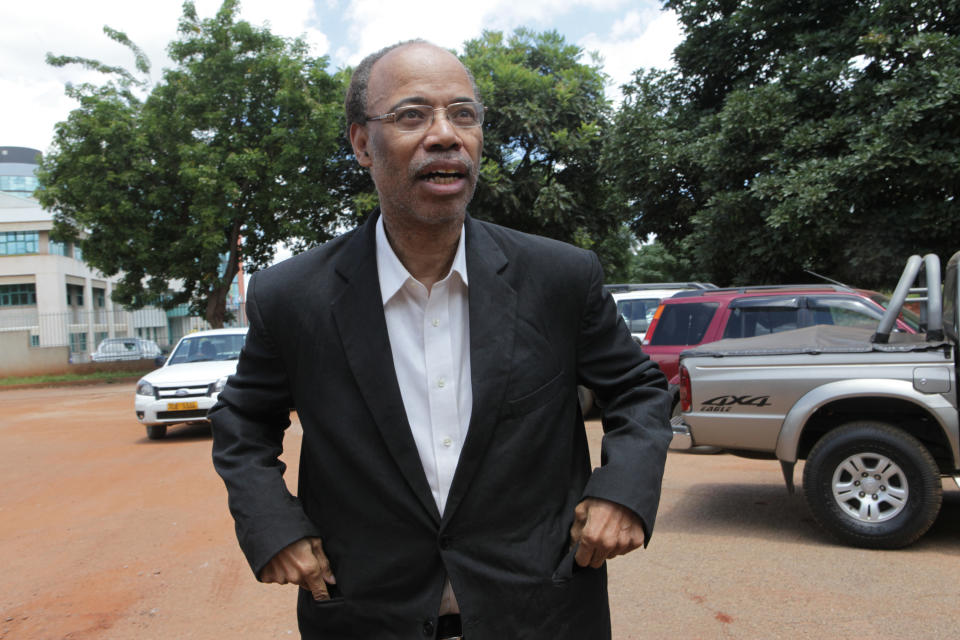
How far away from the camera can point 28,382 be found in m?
24.4

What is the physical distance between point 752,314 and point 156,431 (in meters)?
8.49

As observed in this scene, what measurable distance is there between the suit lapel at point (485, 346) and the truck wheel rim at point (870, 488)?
4387 mm

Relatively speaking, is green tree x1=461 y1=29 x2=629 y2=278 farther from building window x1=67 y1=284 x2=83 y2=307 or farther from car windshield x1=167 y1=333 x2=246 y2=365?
building window x1=67 y1=284 x2=83 y2=307

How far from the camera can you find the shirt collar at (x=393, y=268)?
176 cm

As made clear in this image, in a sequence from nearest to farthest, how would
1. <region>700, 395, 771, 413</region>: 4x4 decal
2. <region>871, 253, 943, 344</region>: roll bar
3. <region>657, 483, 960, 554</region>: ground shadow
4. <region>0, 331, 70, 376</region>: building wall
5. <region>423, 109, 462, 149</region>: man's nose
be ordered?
<region>423, 109, 462, 149</region>: man's nose < <region>871, 253, 943, 344</region>: roll bar < <region>657, 483, 960, 554</region>: ground shadow < <region>700, 395, 771, 413</region>: 4x4 decal < <region>0, 331, 70, 376</region>: building wall

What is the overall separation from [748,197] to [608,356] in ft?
43.8

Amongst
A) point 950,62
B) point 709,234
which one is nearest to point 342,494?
point 950,62

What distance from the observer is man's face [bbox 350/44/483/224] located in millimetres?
1753

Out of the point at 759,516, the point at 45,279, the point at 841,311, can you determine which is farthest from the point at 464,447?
the point at 45,279

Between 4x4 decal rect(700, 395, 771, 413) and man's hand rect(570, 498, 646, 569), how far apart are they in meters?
4.42

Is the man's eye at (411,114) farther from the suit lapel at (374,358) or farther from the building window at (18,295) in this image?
the building window at (18,295)

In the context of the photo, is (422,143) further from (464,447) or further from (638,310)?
(638,310)

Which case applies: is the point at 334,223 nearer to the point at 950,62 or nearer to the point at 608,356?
the point at 950,62

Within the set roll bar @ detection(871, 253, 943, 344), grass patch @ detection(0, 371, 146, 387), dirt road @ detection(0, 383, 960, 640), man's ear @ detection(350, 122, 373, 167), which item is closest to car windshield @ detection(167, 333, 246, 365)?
dirt road @ detection(0, 383, 960, 640)
